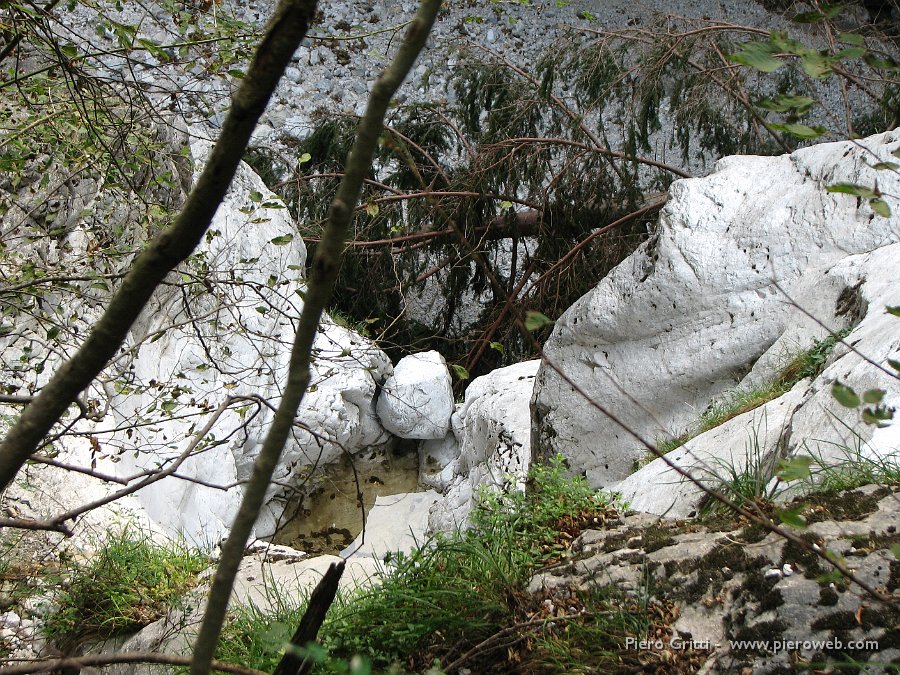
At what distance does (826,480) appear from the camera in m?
2.12

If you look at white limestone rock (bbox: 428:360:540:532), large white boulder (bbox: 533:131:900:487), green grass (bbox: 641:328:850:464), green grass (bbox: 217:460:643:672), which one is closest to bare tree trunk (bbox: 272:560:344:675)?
green grass (bbox: 217:460:643:672)

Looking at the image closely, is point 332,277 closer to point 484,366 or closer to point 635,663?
point 635,663

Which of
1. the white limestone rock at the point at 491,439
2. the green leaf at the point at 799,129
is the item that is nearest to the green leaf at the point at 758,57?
the green leaf at the point at 799,129

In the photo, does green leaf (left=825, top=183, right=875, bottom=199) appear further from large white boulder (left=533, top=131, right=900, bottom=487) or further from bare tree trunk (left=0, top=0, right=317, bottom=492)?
large white boulder (left=533, top=131, right=900, bottom=487)

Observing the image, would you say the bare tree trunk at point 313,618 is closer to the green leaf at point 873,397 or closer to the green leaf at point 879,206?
the green leaf at point 873,397

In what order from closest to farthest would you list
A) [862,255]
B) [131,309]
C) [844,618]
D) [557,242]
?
[131,309] → [844,618] → [862,255] → [557,242]

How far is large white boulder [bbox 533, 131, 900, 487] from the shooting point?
12.6 ft

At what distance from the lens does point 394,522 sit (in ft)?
23.0

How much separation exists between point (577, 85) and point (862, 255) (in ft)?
12.5

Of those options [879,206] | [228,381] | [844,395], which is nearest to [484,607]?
[844,395]

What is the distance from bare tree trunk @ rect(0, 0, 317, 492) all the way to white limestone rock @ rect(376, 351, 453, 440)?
6.58 m

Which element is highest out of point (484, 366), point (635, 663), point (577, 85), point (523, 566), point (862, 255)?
point (577, 85)

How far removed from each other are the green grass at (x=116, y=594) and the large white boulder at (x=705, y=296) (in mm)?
2207

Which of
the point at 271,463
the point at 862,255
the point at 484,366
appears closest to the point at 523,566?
the point at 271,463
